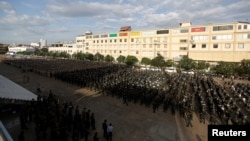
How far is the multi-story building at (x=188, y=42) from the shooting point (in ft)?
141

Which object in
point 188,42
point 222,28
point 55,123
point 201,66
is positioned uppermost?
point 222,28

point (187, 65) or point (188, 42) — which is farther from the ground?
point (188, 42)

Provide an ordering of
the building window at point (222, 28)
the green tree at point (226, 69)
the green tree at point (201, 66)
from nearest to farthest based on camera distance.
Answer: the green tree at point (226, 69), the green tree at point (201, 66), the building window at point (222, 28)

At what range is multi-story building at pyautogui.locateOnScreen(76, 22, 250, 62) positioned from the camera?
42.8 meters

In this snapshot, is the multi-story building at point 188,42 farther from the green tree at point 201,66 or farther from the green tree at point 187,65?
the green tree at point 187,65

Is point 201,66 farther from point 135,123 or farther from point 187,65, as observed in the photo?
point 135,123

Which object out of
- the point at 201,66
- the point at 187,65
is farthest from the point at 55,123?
the point at 201,66

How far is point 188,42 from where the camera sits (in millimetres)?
51469

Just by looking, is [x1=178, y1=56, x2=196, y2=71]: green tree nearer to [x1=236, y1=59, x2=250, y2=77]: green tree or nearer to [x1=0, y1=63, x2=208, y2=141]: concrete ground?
[x1=236, y1=59, x2=250, y2=77]: green tree

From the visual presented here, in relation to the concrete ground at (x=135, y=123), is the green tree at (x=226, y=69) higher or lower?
higher

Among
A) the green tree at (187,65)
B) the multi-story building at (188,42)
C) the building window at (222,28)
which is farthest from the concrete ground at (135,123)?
the building window at (222,28)

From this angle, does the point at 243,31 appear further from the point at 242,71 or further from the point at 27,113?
the point at 27,113

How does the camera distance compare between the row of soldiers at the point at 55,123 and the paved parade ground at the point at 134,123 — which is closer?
the row of soldiers at the point at 55,123

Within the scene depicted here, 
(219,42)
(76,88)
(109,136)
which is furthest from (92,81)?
(219,42)
